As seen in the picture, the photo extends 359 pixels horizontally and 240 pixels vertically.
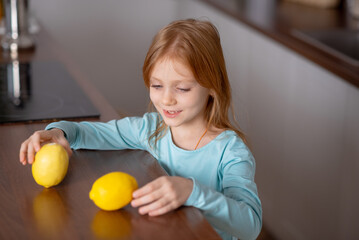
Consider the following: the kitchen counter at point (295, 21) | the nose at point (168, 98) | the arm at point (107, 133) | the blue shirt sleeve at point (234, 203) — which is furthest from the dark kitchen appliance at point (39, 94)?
the kitchen counter at point (295, 21)

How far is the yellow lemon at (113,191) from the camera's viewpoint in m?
0.93

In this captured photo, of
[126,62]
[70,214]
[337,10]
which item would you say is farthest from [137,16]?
[70,214]

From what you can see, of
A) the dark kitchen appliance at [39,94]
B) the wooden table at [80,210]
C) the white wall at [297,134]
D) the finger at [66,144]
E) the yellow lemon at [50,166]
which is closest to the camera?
the wooden table at [80,210]

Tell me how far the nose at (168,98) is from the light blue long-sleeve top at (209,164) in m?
0.16

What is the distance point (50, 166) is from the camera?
1010 mm

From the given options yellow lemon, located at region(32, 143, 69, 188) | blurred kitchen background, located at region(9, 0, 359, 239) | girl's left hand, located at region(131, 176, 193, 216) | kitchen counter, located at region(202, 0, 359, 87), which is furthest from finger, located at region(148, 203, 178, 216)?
kitchen counter, located at region(202, 0, 359, 87)

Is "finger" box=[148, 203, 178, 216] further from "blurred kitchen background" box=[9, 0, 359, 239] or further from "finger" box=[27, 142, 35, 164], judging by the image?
"blurred kitchen background" box=[9, 0, 359, 239]

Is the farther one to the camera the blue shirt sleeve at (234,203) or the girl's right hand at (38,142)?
the girl's right hand at (38,142)

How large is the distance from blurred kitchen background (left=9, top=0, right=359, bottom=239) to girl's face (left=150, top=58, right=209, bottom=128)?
550 mm

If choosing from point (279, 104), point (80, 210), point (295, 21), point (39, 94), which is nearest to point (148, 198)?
point (80, 210)

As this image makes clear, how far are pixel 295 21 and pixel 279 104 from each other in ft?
1.80

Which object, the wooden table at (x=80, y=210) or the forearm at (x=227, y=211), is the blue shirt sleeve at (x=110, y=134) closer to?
the wooden table at (x=80, y=210)

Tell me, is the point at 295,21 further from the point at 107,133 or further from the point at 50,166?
the point at 50,166

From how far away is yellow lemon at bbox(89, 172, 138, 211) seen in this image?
0.93 metres
